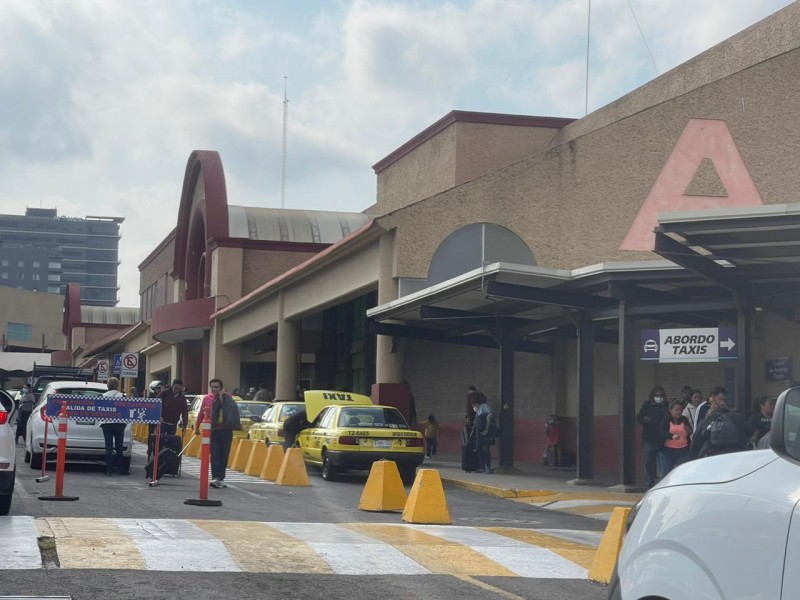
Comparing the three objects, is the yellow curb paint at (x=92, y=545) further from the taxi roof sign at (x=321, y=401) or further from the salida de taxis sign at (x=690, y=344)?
the taxi roof sign at (x=321, y=401)

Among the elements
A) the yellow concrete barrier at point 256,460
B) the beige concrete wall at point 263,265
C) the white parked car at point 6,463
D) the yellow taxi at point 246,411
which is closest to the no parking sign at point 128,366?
the beige concrete wall at point 263,265

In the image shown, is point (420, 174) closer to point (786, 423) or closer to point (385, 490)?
point (385, 490)

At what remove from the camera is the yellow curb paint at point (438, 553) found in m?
9.61

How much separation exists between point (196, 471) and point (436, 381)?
14.2 meters

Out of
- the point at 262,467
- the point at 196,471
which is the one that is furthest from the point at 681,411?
the point at 196,471

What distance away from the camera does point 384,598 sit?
8125 mm

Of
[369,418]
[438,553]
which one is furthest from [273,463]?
[438,553]

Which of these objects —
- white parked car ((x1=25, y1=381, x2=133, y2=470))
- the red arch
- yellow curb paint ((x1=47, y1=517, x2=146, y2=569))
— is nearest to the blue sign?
white parked car ((x1=25, y1=381, x2=133, y2=470))

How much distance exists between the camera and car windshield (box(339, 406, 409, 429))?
70.5ft

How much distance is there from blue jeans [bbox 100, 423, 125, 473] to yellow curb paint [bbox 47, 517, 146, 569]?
323 inches

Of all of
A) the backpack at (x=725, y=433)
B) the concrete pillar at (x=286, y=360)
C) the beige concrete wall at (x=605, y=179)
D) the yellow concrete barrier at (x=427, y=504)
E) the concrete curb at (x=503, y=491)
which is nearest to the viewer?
the yellow concrete barrier at (x=427, y=504)

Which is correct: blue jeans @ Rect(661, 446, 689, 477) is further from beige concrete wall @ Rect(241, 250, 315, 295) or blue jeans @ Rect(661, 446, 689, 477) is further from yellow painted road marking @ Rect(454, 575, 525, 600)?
beige concrete wall @ Rect(241, 250, 315, 295)

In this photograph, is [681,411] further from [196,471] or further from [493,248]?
[493,248]

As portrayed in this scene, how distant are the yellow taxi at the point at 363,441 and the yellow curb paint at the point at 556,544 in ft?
25.4
